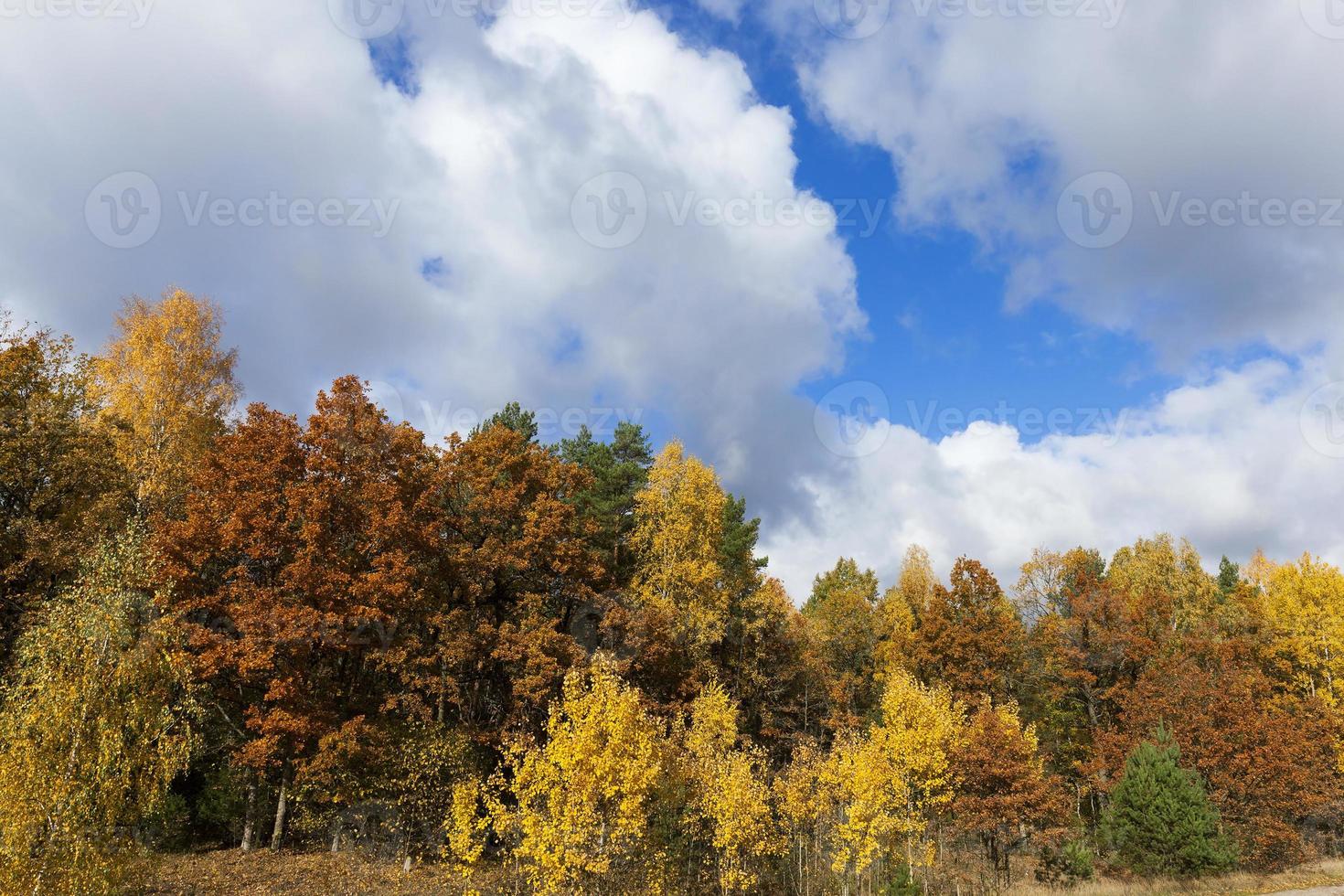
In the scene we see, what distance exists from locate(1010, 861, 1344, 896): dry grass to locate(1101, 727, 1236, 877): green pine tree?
1.92 feet

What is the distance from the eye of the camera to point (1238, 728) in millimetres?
34875

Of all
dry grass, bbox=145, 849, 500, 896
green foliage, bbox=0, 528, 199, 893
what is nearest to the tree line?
green foliage, bbox=0, 528, 199, 893

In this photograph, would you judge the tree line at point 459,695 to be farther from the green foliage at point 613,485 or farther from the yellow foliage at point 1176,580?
the yellow foliage at point 1176,580

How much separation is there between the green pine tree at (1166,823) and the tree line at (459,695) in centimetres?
15

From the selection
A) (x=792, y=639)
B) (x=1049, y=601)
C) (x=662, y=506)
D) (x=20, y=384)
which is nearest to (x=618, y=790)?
(x=662, y=506)

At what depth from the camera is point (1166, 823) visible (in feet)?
98.3

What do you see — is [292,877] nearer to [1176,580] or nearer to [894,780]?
[894,780]

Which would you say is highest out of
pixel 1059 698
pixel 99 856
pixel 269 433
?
pixel 269 433

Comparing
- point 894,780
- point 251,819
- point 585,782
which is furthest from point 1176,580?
point 251,819

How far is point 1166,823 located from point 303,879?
32767 mm

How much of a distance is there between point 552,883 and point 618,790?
2710 millimetres

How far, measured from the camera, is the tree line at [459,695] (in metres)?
15.4

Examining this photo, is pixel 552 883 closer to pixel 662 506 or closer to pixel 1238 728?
pixel 662 506

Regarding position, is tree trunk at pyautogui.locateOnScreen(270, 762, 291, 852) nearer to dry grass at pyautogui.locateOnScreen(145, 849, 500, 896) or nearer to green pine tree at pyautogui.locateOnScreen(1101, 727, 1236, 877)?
dry grass at pyautogui.locateOnScreen(145, 849, 500, 896)
